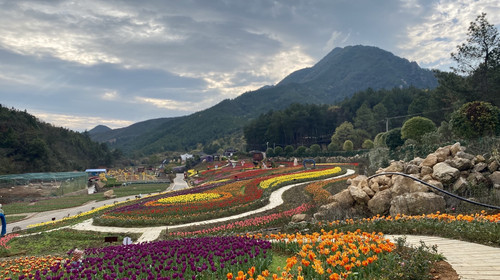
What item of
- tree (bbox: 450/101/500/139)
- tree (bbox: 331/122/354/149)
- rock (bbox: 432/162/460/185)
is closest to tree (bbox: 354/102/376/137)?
tree (bbox: 331/122/354/149)

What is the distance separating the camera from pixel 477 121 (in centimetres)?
2245

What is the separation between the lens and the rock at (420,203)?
11508 mm

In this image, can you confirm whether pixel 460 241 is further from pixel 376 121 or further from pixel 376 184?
pixel 376 121

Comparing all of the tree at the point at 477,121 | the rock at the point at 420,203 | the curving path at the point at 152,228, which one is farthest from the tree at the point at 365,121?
the rock at the point at 420,203

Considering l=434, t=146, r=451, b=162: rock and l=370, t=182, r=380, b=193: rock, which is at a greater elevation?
l=434, t=146, r=451, b=162: rock

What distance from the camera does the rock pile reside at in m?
11.7

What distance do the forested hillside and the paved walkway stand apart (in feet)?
257

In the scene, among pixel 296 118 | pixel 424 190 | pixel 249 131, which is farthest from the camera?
pixel 249 131

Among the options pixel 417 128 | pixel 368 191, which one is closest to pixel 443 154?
pixel 368 191

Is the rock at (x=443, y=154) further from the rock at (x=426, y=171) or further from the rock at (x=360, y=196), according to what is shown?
the rock at (x=360, y=196)

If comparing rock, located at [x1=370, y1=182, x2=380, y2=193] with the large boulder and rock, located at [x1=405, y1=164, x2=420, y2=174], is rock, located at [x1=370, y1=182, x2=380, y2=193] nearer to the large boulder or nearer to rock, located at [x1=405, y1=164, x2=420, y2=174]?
rock, located at [x1=405, y1=164, x2=420, y2=174]

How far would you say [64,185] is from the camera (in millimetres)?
44688

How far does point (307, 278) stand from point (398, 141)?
3691cm

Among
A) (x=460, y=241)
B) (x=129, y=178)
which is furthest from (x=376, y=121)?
(x=460, y=241)
